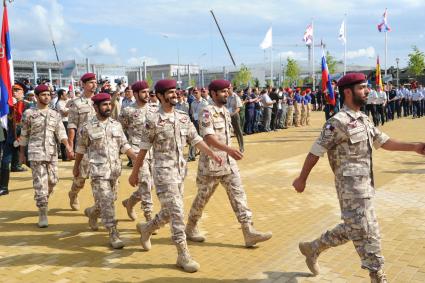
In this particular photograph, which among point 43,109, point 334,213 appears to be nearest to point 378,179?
point 334,213

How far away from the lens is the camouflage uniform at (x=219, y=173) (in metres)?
5.52

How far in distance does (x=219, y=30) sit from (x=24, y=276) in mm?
76250

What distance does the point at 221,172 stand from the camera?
554cm

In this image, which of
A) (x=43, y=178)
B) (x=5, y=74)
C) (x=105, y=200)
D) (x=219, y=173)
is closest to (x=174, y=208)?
(x=219, y=173)

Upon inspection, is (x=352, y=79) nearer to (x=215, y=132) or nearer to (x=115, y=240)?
(x=215, y=132)

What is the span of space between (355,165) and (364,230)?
57 centimetres

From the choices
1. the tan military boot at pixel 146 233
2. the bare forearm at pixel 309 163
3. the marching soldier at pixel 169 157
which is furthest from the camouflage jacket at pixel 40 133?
the bare forearm at pixel 309 163

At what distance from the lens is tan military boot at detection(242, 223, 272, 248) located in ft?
18.0

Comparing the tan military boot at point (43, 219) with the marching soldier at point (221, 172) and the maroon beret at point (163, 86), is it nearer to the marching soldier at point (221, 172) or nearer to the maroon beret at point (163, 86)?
the marching soldier at point (221, 172)

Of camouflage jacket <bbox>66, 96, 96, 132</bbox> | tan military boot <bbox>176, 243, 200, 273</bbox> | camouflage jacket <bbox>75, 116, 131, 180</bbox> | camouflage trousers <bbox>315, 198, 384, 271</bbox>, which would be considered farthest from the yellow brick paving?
camouflage jacket <bbox>66, 96, 96, 132</bbox>

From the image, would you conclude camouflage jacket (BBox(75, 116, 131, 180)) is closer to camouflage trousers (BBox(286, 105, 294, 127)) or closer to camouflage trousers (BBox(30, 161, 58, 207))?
camouflage trousers (BBox(30, 161, 58, 207))

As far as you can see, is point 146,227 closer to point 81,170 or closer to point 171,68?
point 81,170

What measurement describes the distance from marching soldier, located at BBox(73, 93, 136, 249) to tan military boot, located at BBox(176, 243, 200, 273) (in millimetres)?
1134

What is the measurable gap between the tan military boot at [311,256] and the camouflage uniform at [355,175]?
595mm
